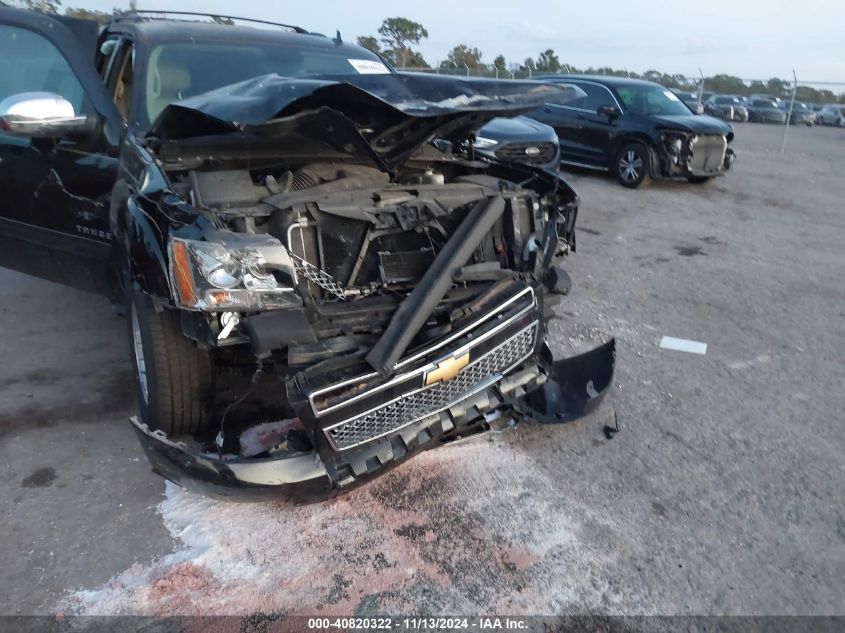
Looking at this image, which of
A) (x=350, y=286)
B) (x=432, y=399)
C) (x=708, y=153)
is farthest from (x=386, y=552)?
(x=708, y=153)

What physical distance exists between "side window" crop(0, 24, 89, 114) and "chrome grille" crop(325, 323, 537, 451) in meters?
2.81

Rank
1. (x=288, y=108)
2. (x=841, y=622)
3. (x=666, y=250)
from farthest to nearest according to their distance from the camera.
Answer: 1. (x=666, y=250)
2. (x=288, y=108)
3. (x=841, y=622)

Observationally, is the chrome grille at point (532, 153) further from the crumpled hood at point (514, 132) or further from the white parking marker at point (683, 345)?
the white parking marker at point (683, 345)

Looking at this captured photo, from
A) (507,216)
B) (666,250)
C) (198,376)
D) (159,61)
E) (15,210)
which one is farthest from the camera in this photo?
(666,250)

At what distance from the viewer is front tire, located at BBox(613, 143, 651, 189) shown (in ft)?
34.6

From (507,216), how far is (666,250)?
4.51 m

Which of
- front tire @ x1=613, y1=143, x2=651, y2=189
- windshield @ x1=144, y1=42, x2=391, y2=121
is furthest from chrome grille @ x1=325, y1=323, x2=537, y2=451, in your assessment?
front tire @ x1=613, y1=143, x2=651, y2=189

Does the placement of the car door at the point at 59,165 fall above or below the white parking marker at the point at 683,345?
above

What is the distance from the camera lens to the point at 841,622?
2.36 metres

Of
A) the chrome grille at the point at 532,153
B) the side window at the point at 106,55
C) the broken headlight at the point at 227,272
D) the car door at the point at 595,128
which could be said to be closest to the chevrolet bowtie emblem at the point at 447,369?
the broken headlight at the point at 227,272

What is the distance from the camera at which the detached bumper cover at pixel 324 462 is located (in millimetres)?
2445

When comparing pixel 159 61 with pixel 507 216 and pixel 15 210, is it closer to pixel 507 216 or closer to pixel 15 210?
pixel 15 210

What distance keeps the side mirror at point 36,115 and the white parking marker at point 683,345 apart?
13.0 feet

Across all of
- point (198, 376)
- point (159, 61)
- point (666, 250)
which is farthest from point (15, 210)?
point (666, 250)
